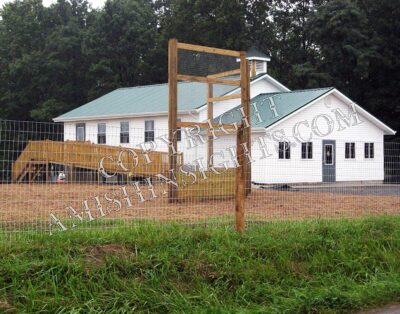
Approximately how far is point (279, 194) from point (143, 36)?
3723 cm

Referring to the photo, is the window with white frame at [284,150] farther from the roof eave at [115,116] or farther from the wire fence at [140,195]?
the wire fence at [140,195]

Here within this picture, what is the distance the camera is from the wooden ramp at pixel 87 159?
1412 cm

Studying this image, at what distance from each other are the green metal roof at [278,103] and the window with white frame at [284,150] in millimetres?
1193

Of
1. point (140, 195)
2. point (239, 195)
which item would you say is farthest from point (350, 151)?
point (239, 195)

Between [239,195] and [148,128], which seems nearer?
[239,195]

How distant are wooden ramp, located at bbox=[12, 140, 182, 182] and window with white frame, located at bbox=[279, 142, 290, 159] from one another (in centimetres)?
924

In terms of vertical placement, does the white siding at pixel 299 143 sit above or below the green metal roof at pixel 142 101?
below

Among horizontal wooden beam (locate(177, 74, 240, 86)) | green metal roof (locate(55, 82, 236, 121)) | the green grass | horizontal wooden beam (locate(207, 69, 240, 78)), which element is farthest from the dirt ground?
green metal roof (locate(55, 82, 236, 121))

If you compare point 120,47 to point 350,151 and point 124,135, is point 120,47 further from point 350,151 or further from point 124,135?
point 350,151

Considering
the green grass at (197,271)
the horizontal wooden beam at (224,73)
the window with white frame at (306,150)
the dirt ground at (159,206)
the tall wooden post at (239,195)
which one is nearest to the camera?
the green grass at (197,271)

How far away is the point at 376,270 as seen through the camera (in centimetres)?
793

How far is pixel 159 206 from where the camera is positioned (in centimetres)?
1185

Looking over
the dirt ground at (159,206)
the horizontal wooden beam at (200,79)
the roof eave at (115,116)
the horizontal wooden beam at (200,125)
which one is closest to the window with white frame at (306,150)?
the roof eave at (115,116)

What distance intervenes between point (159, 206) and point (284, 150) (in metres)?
15.2
